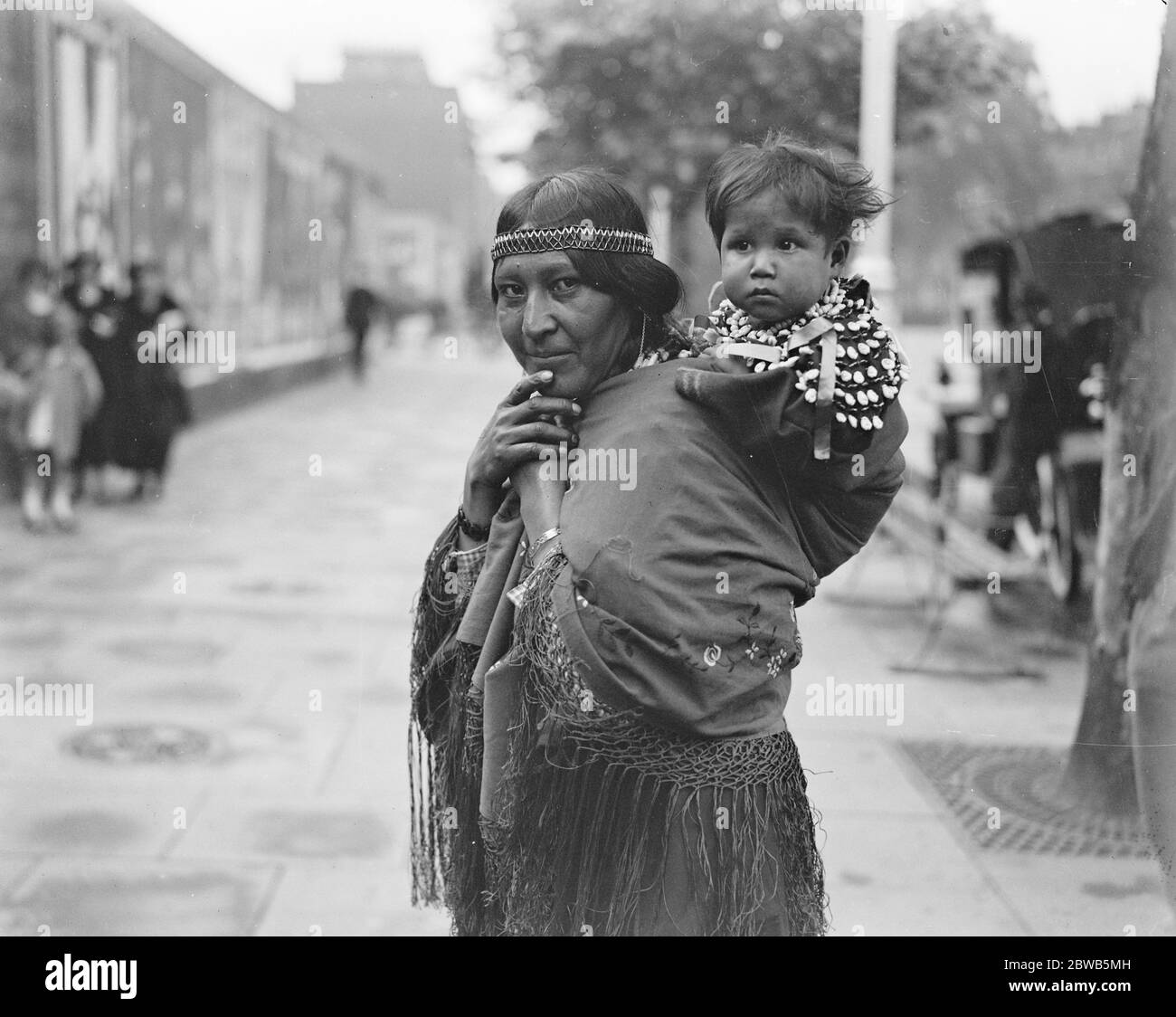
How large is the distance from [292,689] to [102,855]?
5.62 ft

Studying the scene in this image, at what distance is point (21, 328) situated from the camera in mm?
9227

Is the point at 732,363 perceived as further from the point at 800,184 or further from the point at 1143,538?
the point at 1143,538

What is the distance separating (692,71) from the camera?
3914 millimetres

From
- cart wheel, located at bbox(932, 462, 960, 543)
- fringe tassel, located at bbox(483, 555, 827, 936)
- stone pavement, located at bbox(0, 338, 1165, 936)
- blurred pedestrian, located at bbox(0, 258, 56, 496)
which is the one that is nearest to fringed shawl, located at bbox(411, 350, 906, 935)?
fringe tassel, located at bbox(483, 555, 827, 936)

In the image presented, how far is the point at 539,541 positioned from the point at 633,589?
0.16 meters

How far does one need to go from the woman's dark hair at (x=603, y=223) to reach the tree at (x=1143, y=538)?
104 inches

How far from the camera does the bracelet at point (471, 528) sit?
196 centimetres

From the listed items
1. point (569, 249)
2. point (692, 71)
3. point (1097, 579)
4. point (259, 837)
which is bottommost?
point (259, 837)

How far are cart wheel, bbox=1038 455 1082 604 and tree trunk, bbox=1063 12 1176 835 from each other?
2.38 m

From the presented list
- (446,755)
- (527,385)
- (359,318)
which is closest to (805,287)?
(527,385)

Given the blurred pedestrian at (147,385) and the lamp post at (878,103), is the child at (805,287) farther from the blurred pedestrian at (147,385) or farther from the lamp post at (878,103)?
the blurred pedestrian at (147,385)

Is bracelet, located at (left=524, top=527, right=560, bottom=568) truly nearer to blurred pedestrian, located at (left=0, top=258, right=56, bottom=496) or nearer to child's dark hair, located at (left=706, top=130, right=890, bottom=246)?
child's dark hair, located at (left=706, top=130, right=890, bottom=246)
